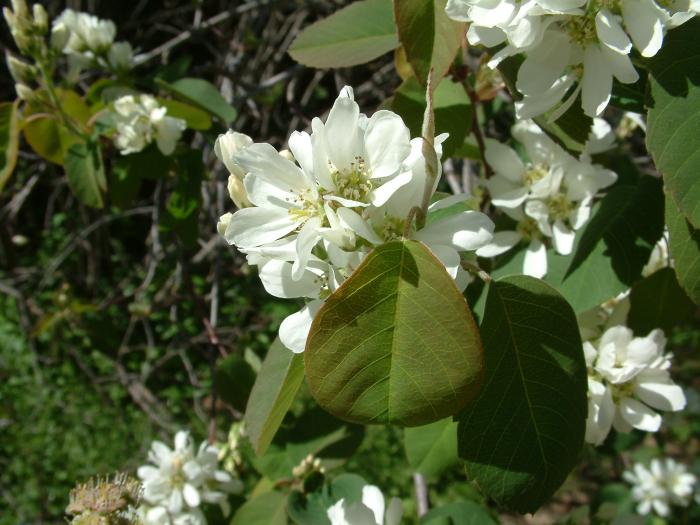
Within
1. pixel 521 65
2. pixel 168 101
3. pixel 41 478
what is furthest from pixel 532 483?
pixel 41 478

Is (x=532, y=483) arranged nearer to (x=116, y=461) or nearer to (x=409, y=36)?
(x=409, y=36)

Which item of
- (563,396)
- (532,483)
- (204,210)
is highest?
(563,396)

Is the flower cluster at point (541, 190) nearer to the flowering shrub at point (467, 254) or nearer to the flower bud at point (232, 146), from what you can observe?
the flowering shrub at point (467, 254)

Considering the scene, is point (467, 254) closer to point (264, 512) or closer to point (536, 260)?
point (536, 260)

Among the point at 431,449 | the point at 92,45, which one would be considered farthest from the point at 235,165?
the point at 92,45

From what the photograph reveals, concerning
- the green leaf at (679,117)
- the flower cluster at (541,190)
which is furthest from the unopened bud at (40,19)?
the green leaf at (679,117)

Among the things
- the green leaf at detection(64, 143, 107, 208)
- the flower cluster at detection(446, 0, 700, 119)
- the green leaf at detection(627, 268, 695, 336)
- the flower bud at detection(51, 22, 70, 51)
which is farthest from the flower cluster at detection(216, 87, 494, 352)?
the flower bud at detection(51, 22, 70, 51)
